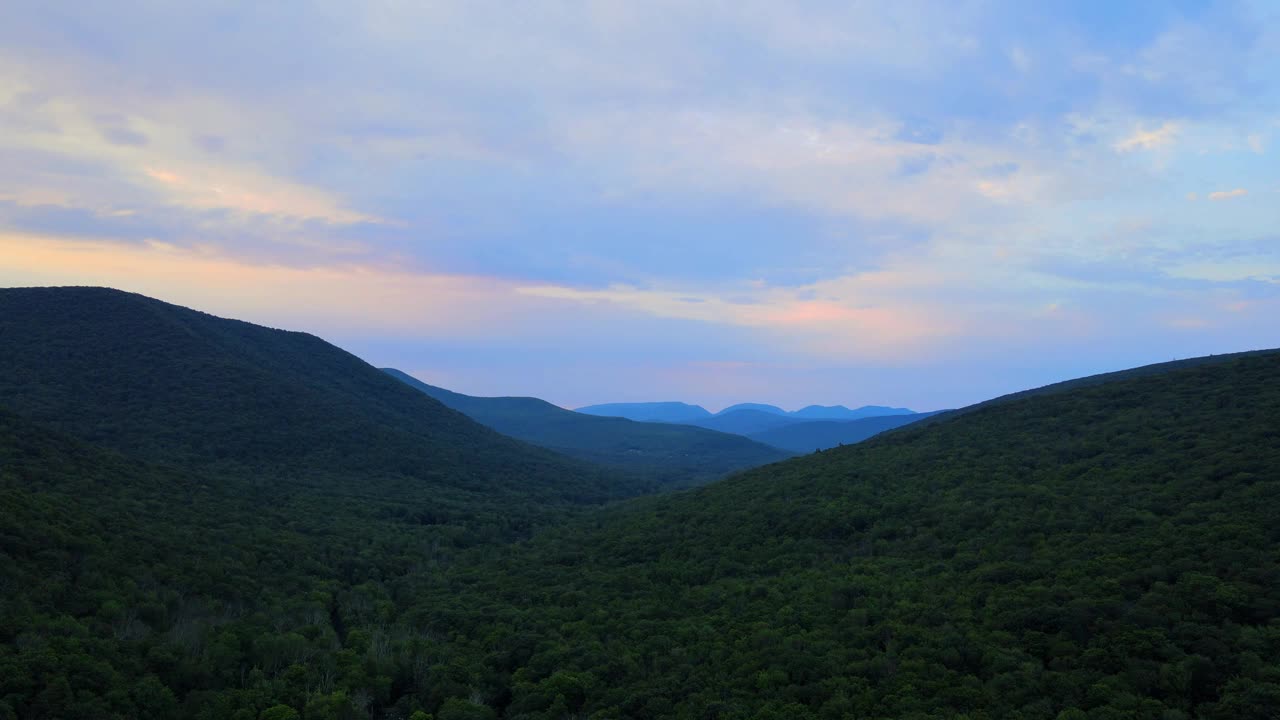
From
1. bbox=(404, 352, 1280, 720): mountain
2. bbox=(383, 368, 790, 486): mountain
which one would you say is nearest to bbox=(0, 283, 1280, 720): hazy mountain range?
bbox=(404, 352, 1280, 720): mountain

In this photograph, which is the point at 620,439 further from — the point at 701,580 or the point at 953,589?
the point at 953,589

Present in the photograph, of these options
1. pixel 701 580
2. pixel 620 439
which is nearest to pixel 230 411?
pixel 701 580

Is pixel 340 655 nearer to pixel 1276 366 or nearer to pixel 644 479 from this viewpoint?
pixel 1276 366

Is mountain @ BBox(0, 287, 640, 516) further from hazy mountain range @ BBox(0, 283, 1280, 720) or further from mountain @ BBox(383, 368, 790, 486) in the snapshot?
mountain @ BBox(383, 368, 790, 486)

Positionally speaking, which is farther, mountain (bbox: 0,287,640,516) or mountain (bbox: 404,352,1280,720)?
mountain (bbox: 0,287,640,516)

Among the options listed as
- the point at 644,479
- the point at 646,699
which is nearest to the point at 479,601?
the point at 646,699

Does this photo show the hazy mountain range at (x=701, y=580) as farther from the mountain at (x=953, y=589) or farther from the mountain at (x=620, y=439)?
the mountain at (x=620, y=439)
